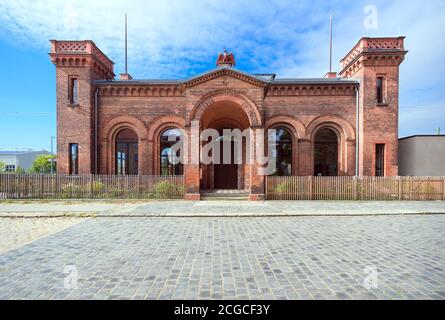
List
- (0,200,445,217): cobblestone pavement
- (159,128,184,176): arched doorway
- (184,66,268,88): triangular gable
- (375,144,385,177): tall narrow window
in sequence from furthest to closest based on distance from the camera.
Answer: (159,128,184,176): arched doorway < (375,144,385,177): tall narrow window < (184,66,268,88): triangular gable < (0,200,445,217): cobblestone pavement

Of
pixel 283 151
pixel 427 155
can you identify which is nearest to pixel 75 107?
pixel 283 151

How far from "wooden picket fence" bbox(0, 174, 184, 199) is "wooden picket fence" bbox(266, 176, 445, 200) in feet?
18.8

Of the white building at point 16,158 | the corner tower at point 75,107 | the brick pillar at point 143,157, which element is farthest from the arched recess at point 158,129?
the white building at point 16,158

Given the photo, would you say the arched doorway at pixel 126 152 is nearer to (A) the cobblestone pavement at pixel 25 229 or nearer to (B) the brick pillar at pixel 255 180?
(A) the cobblestone pavement at pixel 25 229

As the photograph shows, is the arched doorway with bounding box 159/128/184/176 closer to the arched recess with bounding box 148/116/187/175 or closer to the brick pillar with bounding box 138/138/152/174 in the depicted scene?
the arched recess with bounding box 148/116/187/175

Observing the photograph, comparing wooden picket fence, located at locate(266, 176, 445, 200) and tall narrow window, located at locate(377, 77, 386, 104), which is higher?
tall narrow window, located at locate(377, 77, 386, 104)

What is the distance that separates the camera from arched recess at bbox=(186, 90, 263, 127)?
12.7 metres

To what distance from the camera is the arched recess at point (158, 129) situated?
16.5 m

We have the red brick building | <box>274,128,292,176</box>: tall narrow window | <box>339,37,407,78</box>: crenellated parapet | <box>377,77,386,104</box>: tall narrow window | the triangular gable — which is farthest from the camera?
<box>274,128,292,176</box>: tall narrow window

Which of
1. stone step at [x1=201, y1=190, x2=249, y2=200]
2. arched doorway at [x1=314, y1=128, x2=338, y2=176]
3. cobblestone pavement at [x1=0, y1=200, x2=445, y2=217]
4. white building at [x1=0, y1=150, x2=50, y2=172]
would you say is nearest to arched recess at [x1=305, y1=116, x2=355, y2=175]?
arched doorway at [x1=314, y1=128, x2=338, y2=176]

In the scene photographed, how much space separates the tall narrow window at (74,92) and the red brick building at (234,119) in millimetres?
63

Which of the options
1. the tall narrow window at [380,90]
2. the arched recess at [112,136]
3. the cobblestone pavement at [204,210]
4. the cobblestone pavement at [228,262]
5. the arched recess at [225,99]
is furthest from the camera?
the arched recess at [112,136]

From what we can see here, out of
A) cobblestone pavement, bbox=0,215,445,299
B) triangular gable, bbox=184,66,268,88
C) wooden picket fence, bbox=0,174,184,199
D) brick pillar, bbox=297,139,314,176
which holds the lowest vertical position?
cobblestone pavement, bbox=0,215,445,299

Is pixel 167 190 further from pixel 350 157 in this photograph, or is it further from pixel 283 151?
pixel 350 157
